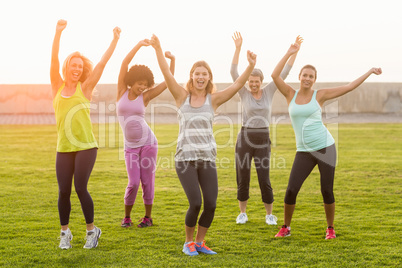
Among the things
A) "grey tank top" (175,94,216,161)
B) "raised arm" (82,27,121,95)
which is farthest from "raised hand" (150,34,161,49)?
"grey tank top" (175,94,216,161)

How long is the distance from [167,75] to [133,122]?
1274 millimetres

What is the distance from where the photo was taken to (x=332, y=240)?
588 centimetres

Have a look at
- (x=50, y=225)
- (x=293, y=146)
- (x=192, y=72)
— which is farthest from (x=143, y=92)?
(x=293, y=146)

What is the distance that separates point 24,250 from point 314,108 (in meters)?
3.55

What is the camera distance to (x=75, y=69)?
546cm

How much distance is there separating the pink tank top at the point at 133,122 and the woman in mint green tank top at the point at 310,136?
171cm

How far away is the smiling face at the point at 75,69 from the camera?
17.9 ft

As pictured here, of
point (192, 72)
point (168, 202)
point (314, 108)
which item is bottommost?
point (168, 202)

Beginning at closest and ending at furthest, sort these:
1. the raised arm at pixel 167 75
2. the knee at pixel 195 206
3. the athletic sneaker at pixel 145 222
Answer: the knee at pixel 195 206 → the raised arm at pixel 167 75 → the athletic sneaker at pixel 145 222

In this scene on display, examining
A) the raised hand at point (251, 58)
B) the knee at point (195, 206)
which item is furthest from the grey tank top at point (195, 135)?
the raised hand at point (251, 58)

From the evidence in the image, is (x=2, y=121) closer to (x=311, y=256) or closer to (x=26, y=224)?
(x=26, y=224)

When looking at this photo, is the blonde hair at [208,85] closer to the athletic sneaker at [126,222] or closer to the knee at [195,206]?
the knee at [195,206]

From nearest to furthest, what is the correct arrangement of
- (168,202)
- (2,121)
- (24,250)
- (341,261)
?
1. (341,261)
2. (24,250)
3. (168,202)
4. (2,121)

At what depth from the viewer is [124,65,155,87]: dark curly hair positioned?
627 cm
